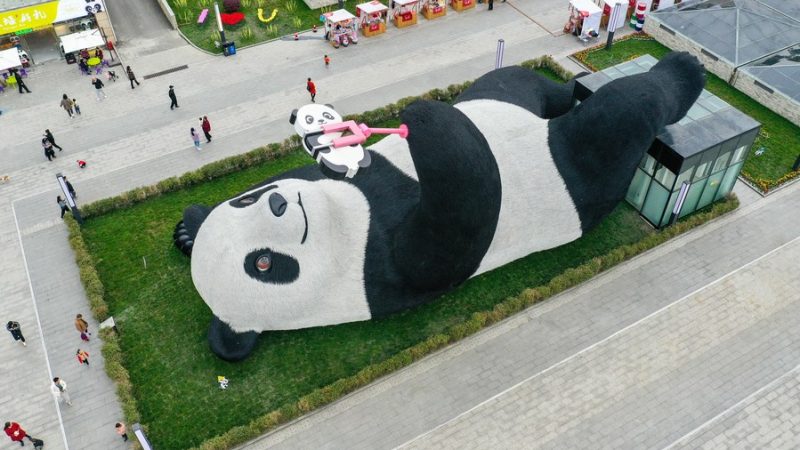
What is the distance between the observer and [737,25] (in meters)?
30.4

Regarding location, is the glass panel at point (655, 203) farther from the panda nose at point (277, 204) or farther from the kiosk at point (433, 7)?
the kiosk at point (433, 7)

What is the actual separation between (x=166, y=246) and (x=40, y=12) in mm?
15648

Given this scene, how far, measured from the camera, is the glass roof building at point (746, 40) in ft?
91.1

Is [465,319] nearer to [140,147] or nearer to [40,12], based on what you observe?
[140,147]

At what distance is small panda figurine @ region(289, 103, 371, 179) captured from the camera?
14812 mm

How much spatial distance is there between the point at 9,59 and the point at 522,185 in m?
24.0

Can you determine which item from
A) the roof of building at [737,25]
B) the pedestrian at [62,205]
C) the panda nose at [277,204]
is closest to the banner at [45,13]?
the pedestrian at [62,205]

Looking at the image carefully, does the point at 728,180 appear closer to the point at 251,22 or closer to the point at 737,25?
the point at 737,25

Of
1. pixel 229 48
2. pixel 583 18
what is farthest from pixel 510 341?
pixel 229 48

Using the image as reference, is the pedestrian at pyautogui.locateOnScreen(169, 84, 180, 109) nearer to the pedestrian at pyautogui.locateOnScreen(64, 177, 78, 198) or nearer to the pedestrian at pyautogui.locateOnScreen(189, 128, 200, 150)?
the pedestrian at pyautogui.locateOnScreen(189, 128, 200, 150)

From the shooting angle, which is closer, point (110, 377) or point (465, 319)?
point (110, 377)

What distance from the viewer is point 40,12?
30391 millimetres

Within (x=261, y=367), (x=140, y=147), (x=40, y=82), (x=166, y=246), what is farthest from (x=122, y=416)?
(x=40, y=82)

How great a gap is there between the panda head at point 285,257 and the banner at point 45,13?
58.4ft
